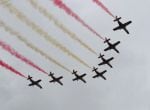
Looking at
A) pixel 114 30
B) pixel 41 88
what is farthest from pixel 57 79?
pixel 114 30

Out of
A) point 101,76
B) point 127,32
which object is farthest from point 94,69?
point 127,32

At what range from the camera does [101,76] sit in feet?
490

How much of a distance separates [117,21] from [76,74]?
13016mm

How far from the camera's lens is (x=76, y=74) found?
14700 cm

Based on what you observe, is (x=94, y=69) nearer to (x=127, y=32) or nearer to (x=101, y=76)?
(x=101, y=76)

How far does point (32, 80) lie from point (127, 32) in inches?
713

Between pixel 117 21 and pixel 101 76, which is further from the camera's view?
pixel 101 76

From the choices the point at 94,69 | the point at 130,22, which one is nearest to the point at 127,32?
the point at 130,22

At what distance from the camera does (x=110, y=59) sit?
485 ft

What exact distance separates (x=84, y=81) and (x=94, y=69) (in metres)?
2.79

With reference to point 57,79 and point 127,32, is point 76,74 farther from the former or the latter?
point 127,32

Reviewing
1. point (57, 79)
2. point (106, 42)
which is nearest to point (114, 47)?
point (106, 42)

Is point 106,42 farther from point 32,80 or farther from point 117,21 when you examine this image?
point 32,80

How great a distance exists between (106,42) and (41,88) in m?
13.5
